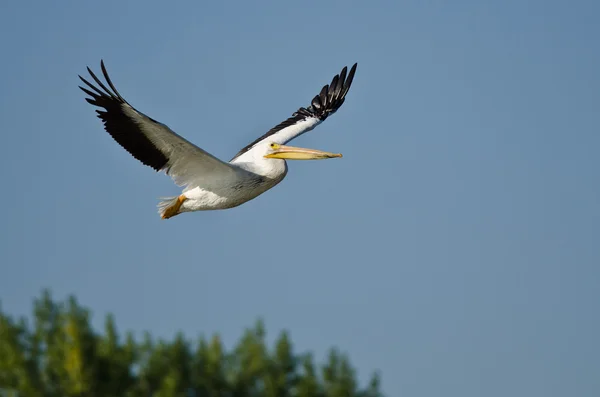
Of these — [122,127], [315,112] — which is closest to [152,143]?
[122,127]

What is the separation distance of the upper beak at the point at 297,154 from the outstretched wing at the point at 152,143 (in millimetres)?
765

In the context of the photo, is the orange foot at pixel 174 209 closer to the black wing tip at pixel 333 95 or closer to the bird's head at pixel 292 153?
the bird's head at pixel 292 153

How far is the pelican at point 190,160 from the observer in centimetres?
1445

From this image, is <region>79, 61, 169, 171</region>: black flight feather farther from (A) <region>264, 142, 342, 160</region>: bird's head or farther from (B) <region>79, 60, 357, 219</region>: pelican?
(A) <region>264, 142, 342, 160</region>: bird's head

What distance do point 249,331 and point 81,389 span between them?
398 centimetres

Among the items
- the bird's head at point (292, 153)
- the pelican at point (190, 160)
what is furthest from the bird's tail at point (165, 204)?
the bird's head at point (292, 153)

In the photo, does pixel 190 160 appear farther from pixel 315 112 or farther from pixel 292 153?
pixel 315 112

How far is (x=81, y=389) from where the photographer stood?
18.9 meters

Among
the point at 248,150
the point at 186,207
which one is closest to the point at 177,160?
the point at 186,207

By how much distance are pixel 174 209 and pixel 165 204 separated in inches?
6.6

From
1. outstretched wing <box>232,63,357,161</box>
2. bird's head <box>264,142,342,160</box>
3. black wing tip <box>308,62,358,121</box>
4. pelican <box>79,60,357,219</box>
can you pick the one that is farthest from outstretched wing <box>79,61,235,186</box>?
black wing tip <box>308,62,358,121</box>

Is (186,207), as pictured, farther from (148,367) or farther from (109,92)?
(148,367)

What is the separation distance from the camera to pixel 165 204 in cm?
1561

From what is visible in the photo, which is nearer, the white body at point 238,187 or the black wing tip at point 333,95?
the white body at point 238,187
